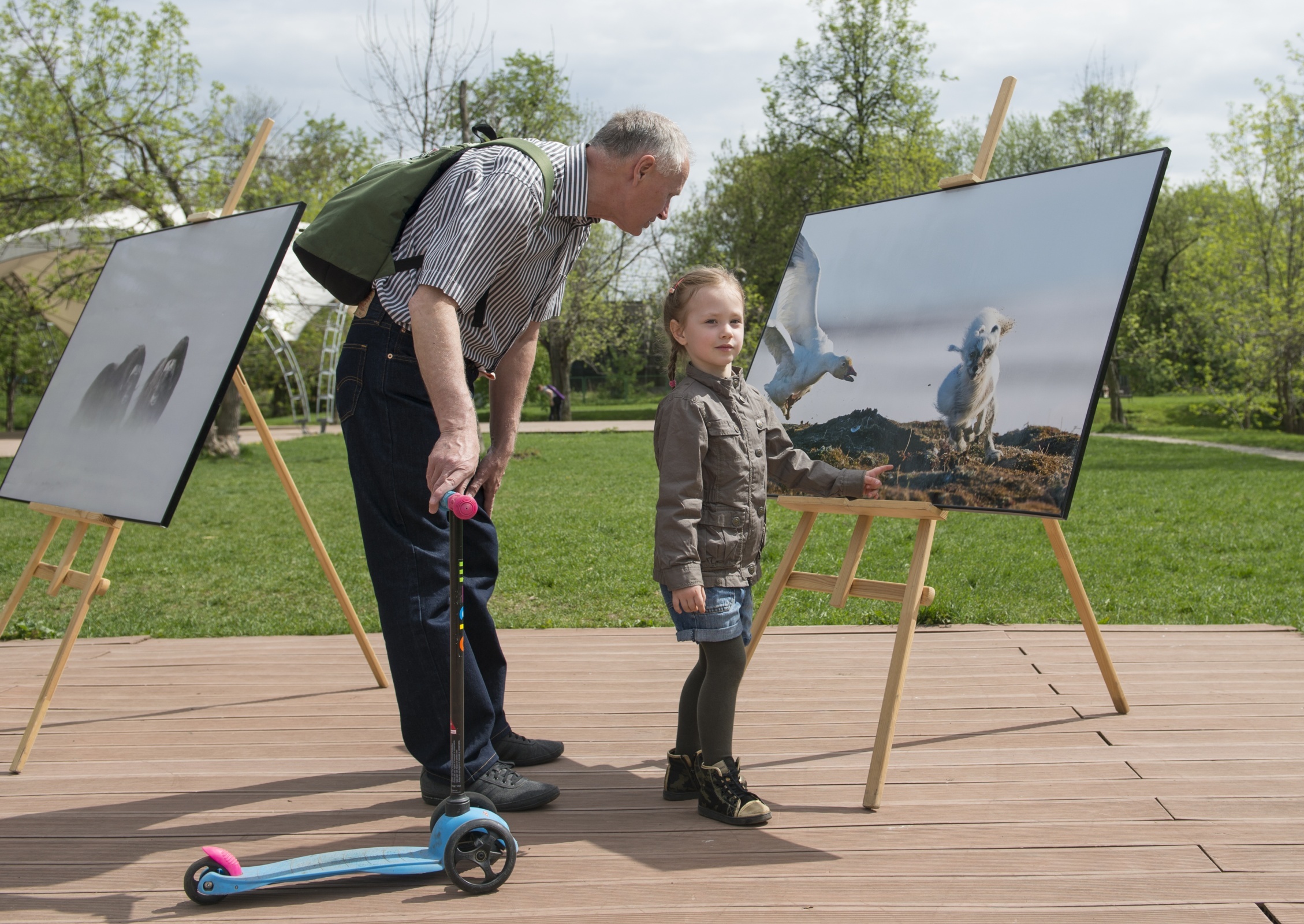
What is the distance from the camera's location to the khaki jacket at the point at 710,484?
7.73ft

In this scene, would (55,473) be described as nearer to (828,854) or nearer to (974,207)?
(828,854)

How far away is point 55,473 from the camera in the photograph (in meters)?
3.41

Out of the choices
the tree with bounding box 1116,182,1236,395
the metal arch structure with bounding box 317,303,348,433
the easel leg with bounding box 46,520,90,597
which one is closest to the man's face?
the easel leg with bounding box 46,520,90,597

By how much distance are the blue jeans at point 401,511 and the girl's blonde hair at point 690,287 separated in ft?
2.12

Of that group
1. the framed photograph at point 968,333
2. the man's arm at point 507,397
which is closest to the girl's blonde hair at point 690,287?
the man's arm at point 507,397

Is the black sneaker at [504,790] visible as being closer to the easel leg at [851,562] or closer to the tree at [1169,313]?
the easel leg at [851,562]

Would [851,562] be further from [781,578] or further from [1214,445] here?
[1214,445]

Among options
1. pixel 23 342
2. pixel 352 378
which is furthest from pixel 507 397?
pixel 23 342

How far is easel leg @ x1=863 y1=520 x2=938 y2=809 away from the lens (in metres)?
2.50

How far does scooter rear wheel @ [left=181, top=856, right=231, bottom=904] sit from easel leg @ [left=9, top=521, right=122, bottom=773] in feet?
3.66

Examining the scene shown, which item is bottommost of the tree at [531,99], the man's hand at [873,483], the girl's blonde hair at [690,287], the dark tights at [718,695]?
the dark tights at [718,695]

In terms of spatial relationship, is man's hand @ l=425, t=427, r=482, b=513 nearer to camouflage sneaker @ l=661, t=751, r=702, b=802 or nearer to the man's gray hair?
the man's gray hair

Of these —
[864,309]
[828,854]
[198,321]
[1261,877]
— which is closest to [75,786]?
[198,321]

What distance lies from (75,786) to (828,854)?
6.58 feet
